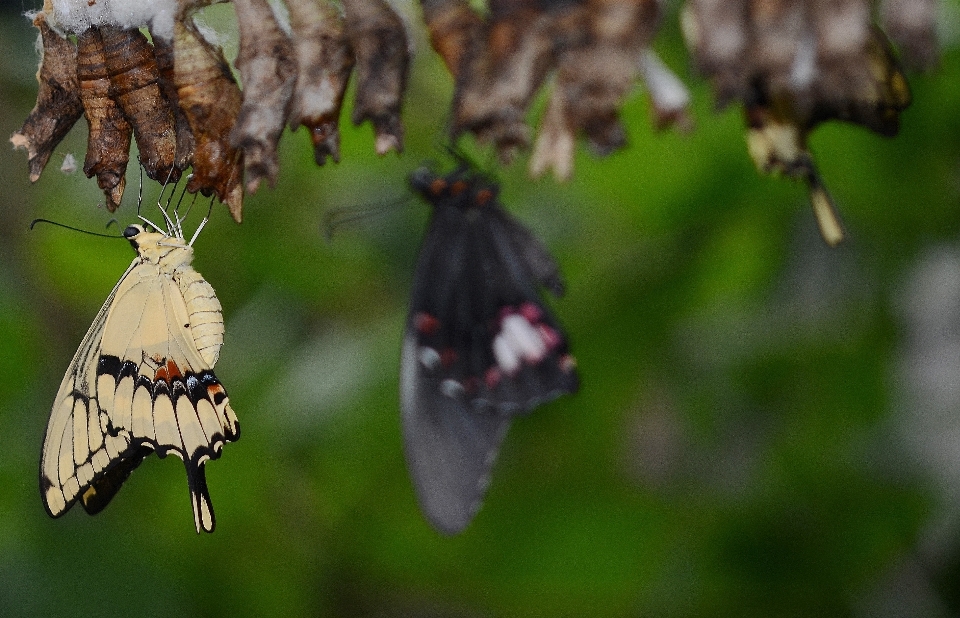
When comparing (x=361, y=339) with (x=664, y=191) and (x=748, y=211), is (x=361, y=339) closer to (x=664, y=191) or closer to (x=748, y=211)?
(x=664, y=191)

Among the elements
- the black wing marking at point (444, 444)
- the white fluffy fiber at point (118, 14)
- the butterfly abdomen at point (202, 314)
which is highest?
the white fluffy fiber at point (118, 14)

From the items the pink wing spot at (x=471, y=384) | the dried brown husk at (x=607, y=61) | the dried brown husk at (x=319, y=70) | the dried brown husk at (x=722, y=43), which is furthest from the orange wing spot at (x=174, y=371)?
the dried brown husk at (x=722, y=43)

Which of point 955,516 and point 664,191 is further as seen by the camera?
point 955,516

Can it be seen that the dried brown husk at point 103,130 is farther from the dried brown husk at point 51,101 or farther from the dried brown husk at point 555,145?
the dried brown husk at point 555,145

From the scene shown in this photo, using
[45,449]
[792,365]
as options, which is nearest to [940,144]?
[792,365]

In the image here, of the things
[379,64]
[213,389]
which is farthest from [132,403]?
[379,64]

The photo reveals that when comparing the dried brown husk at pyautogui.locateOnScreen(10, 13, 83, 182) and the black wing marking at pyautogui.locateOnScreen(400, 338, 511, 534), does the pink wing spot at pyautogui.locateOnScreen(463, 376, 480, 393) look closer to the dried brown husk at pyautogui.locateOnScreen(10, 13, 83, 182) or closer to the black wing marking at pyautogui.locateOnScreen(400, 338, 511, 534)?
the black wing marking at pyautogui.locateOnScreen(400, 338, 511, 534)

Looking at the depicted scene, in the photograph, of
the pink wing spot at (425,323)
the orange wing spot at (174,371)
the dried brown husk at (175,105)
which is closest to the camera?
the dried brown husk at (175,105)
